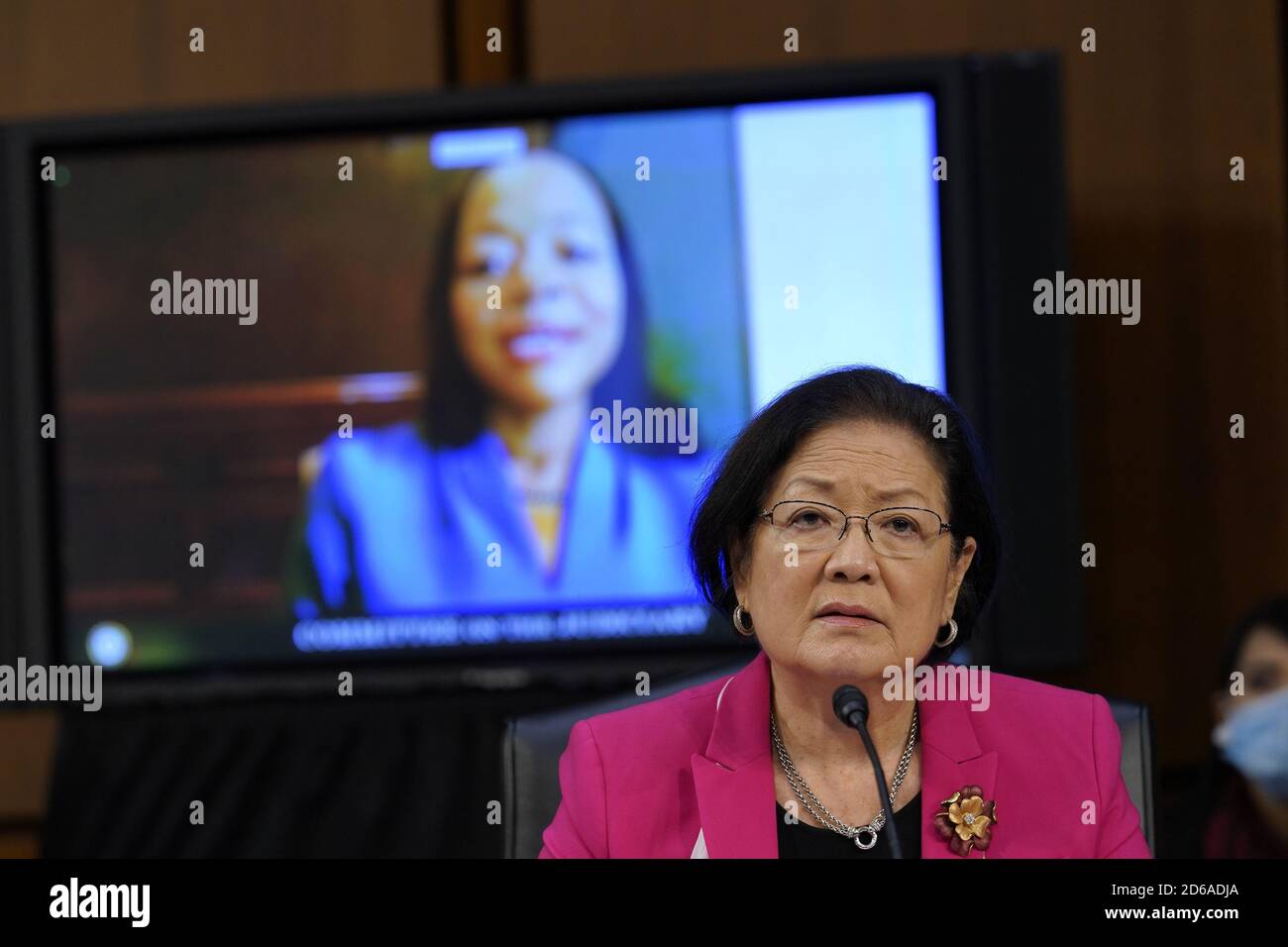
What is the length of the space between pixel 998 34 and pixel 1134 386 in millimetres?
679

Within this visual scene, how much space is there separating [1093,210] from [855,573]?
176cm

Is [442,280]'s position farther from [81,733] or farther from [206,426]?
[81,733]

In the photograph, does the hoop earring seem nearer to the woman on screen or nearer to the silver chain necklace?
the silver chain necklace

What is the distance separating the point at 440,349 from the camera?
2.14 metres

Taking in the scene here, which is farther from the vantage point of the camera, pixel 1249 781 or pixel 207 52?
pixel 207 52

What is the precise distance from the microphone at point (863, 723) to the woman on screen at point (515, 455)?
126 centimetres

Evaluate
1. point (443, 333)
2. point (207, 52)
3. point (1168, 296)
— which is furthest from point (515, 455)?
point (1168, 296)

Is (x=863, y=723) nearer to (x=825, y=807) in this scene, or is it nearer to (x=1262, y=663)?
(x=825, y=807)

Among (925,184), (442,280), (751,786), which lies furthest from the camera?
(442,280)

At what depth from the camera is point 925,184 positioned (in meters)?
1.99

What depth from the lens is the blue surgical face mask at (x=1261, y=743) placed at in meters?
1.11

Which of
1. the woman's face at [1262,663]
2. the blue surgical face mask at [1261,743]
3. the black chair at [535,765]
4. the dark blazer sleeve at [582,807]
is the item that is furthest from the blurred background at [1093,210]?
the dark blazer sleeve at [582,807]

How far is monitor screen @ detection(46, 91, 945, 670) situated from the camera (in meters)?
2.04
